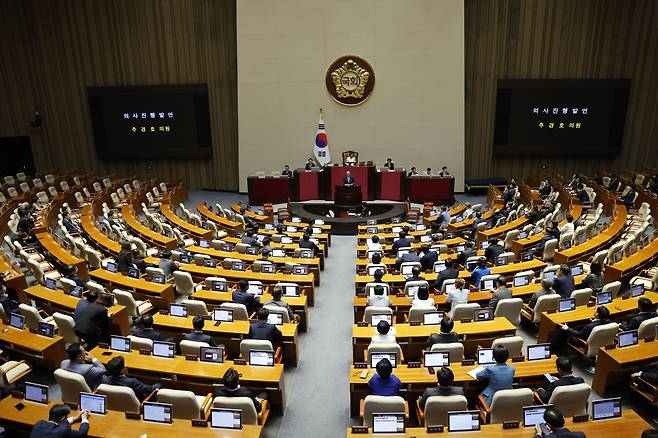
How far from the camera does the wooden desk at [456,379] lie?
19.2 ft

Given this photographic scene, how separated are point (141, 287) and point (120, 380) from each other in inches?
143

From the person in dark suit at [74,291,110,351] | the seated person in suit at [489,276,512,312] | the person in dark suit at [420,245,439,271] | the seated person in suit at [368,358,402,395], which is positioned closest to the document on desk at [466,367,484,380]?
the seated person in suit at [368,358,402,395]

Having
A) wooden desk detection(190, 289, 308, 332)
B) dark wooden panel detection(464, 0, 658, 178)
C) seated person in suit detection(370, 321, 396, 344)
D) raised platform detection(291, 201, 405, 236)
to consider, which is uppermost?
dark wooden panel detection(464, 0, 658, 178)

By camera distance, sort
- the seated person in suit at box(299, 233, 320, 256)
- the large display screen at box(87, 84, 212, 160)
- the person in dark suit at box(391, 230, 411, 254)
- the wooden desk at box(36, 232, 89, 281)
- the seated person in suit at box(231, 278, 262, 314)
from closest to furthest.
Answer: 1. the seated person in suit at box(231, 278, 262, 314)
2. the wooden desk at box(36, 232, 89, 281)
3. the person in dark suit at box(391, 230, 411, 254)
4. the seated person in suit at box(299, 233, 320, 256)
5. the large display screen at box(87, 84, 212, 160)

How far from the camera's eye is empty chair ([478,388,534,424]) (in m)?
5.20

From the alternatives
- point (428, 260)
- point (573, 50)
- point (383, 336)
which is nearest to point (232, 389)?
point (383, 336)

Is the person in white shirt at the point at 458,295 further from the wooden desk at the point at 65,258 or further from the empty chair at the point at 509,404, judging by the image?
the wooden desk at the point at 65,258

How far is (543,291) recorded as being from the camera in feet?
26.6

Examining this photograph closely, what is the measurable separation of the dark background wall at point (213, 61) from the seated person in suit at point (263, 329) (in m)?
15.6

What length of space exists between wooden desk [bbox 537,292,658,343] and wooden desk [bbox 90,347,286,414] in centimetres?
409

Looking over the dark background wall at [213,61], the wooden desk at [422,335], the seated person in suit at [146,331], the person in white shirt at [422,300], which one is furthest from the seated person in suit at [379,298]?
the dark background wall at [213,61]

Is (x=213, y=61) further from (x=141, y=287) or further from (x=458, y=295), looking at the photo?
(x=458, y=295)

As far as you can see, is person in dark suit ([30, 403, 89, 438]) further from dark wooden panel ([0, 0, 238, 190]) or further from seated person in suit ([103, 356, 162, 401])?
dark wooden panel ([0, 0, 238, 190])

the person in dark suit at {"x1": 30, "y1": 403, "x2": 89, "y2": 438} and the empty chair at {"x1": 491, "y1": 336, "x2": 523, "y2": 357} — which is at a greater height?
the person in dark suit at {"x1": 30, "y1": 403, "x2": 89, "y2": 438}
